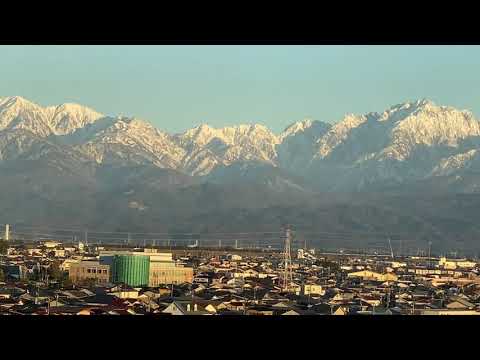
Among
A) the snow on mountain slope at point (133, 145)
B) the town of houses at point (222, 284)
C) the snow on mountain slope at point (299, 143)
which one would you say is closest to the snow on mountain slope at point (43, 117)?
the snow on mountain slope at point (133, 145)

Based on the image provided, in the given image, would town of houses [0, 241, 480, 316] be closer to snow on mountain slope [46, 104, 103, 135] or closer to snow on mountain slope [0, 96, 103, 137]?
snow on mountain slope [0, 96, 103, 137]

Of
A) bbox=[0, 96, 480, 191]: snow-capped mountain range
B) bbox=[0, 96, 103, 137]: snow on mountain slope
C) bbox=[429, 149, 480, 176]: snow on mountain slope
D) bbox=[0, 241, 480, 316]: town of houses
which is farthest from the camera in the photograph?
bbox=[0, 96, 103, 137]: snow on mountain slope

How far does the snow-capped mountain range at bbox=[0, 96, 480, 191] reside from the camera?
85681mm

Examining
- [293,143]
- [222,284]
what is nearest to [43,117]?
[293,143]

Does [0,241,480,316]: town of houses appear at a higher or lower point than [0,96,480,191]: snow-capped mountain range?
lower

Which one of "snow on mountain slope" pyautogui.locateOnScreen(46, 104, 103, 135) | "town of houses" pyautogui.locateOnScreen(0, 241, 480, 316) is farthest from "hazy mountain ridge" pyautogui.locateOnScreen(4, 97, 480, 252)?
"town of houses" pyautogui.locateOnScreen(0, 241, 480, 316)

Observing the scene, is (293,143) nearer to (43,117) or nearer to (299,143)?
(299,143)

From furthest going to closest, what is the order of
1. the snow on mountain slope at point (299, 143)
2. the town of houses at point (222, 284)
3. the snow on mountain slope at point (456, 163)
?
the snow on mountain slope at point (299, 143), the snow on mountain slope at point (456, 163), the town of houses at point (222, 284)

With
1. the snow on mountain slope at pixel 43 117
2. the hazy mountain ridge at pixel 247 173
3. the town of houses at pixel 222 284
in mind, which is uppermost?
the snow on mountain slope at pixel 43 117

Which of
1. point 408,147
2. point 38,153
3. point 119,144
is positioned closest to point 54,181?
point 38,153

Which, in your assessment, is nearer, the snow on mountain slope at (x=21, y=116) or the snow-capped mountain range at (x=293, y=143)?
the snow-capped mountain range at (x=293, y=143)

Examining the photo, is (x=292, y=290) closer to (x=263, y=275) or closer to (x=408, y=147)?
(x=263, y=275)

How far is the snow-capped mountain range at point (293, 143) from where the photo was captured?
85681 mm

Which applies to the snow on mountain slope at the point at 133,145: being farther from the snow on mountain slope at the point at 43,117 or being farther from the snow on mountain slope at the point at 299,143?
the snow on mountain slope at the point at 299,143
